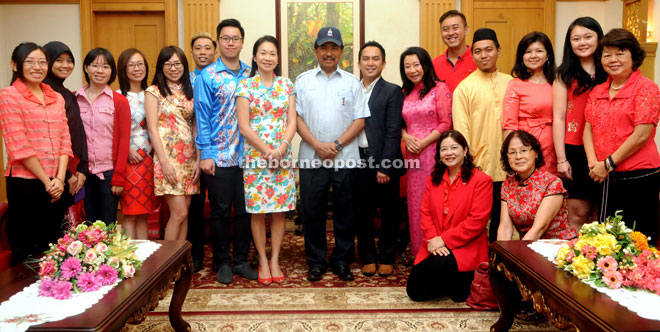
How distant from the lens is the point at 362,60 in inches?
144

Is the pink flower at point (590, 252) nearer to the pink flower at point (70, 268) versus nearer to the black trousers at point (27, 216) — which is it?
the pink flower at point (70, 268)

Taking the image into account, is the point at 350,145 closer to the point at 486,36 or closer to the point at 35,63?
the point at 486,36

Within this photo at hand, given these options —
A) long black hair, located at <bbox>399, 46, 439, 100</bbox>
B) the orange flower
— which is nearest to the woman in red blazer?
long black hair, located at <bbox>399, 46, 439, 100</bbox>

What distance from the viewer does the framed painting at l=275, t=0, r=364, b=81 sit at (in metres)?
6.30

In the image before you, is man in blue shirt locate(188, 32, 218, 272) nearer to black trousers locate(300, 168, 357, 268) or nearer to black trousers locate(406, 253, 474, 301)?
black trousers locate(300, 168, 357, 268)

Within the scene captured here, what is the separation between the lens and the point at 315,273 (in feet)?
11.8

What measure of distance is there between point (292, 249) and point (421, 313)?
Result: 1723 mm

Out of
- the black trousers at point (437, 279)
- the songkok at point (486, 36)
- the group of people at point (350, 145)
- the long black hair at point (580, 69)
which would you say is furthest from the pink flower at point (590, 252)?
the songkok at point (486, 36)

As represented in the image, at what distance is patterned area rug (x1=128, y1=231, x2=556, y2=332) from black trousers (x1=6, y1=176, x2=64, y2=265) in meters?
0.81

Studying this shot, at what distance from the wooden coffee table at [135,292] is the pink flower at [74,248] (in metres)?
0.20

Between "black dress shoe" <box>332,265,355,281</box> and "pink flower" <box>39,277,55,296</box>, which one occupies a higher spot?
"pink flower" <box>39,277,55,296</box>

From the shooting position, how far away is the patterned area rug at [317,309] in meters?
2.80

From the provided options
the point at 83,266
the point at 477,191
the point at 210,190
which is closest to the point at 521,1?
the point at 477,191

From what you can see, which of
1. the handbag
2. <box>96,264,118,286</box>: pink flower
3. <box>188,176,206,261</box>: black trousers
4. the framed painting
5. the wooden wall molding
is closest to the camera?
<box>96,264,118,286</box>: pink flower
